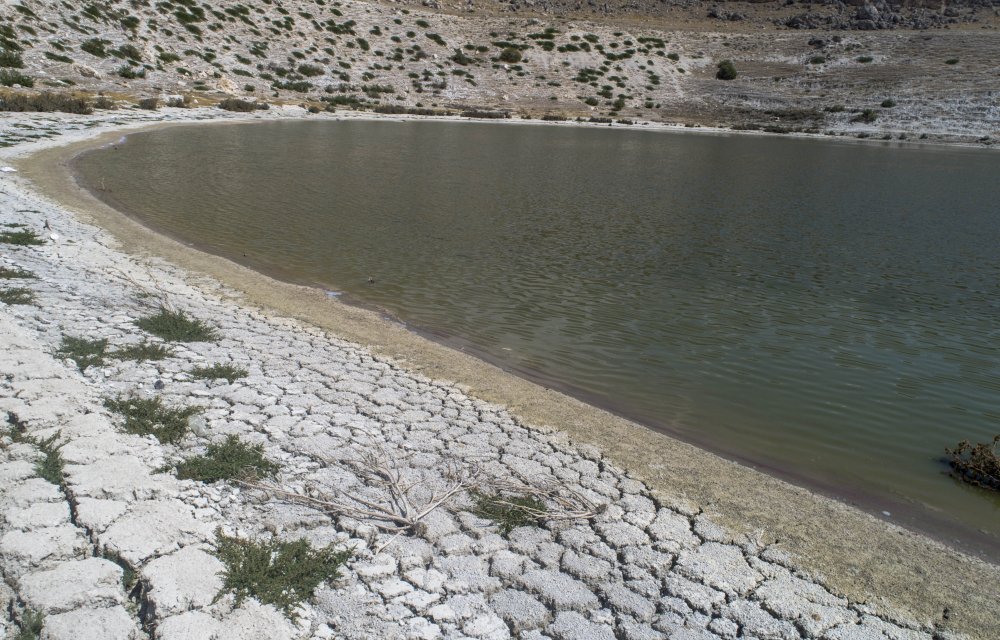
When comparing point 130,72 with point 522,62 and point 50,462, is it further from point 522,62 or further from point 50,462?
point 50,462

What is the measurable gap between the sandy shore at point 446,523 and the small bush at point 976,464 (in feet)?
5.91

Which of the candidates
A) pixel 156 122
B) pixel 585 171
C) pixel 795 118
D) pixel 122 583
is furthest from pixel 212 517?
pixel 795 118

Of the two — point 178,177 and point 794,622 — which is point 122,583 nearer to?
point 794,622

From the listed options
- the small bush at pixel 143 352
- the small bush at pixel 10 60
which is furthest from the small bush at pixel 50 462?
the small bush at pixel 10 60

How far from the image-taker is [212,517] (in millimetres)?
5184

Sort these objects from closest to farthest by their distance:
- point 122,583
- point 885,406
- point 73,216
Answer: point 122,583 → point 885,406 → point 73,216

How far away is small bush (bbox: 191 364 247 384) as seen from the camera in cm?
768

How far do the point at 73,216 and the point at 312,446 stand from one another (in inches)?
480

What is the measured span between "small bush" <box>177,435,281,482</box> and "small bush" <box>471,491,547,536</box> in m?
1.72

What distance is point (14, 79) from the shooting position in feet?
123

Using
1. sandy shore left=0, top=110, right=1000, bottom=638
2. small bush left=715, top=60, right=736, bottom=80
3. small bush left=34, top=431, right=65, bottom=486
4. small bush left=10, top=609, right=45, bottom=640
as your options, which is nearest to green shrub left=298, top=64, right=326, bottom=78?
small bush left=715, top=60, right=736, bottom=80

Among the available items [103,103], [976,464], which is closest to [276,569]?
[976,464]

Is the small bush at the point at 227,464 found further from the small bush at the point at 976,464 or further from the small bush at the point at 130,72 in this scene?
the small bush at the point at 130,72

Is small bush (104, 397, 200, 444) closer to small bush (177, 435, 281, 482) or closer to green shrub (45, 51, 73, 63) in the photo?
small bush (177, 435, 281, 482)
